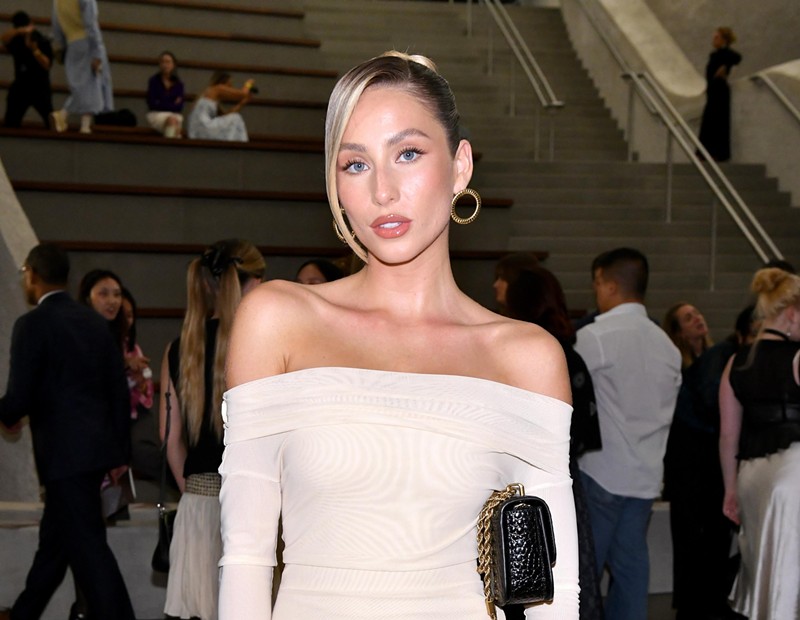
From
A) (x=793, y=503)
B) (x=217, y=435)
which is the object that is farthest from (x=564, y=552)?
(x=793, y=503)

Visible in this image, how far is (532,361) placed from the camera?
1868mm

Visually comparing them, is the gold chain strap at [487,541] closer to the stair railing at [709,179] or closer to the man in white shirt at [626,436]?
the man in white shirt at [626,436]

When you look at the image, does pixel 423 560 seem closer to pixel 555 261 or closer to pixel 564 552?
pixel 564 552

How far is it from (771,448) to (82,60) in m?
6.73

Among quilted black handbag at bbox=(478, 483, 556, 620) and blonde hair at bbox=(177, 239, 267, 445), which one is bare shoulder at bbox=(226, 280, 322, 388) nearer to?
quilted black handbag at bbox=(478, 483, 556, 620)

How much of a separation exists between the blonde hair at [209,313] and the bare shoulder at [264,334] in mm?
2758

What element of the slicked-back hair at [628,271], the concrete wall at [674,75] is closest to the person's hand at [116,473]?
the slicked-back hair at [628,271]

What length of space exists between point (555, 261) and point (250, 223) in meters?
2.35

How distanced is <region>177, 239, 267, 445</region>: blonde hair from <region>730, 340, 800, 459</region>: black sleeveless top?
216 cm

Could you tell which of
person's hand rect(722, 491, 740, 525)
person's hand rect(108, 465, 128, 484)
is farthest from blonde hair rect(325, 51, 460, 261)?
person's hand rect(722, 491, 740, 525)

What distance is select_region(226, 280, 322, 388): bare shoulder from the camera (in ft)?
5.72

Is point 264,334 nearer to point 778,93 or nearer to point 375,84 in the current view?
point 375,84

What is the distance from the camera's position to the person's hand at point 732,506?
5.65 meters

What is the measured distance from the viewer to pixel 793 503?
5.28 m
